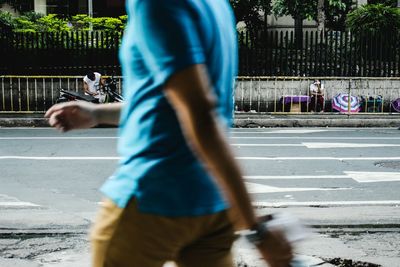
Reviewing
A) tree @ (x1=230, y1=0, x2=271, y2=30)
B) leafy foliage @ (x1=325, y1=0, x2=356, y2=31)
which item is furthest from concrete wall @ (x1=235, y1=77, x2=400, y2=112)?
tree @ (x1=230, y1=0, x2=271, y2=30)

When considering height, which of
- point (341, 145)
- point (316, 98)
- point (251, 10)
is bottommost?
point (341, 145)

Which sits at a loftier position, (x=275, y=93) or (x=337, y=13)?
(x=337, y=13)

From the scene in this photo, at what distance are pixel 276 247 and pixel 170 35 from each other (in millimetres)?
575

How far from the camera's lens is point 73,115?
2.22 metres

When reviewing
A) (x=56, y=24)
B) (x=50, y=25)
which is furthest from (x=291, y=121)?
(x=50, y=25)

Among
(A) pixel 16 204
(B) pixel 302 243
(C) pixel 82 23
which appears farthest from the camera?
(C) pixel 82 23

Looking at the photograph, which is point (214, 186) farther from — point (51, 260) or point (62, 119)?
point (51, 260)

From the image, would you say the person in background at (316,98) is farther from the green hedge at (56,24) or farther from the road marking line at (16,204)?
the road marking line at (16,204)

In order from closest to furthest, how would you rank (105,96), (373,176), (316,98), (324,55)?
1. (373,176)
2. (105,96)
3. (316,98)
4. (324,55)

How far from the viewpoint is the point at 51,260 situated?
4.81m

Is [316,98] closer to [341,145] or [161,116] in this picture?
[341,145]

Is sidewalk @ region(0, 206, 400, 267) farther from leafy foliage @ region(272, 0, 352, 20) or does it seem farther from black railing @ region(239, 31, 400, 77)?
leafy foliage @ region(272, 0, 352, 20)

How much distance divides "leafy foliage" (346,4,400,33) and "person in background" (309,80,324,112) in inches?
105

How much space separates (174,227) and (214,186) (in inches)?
5.9
